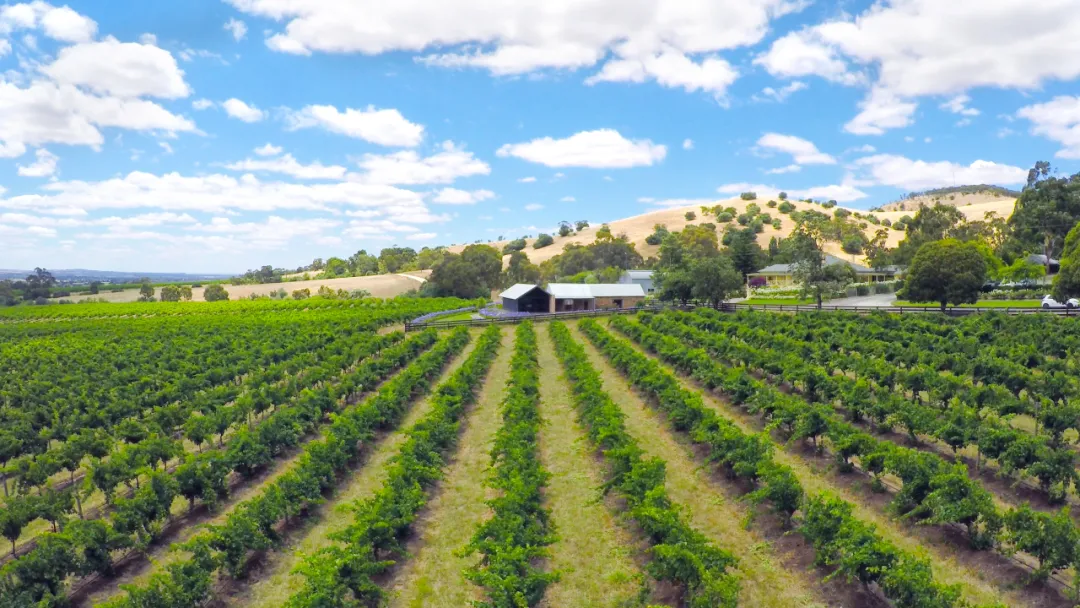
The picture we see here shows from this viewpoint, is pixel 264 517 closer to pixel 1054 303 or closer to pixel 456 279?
pixel 1054 303

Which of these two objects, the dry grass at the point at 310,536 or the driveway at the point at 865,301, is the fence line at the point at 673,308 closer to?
the driveway at the point at 865,301

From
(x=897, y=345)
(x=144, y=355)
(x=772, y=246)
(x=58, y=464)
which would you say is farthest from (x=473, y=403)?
(x=772, y=246)

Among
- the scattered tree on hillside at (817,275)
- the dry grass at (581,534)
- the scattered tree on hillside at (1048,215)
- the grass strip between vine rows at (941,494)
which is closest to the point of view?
the grass strip between vine rows at (941,494)

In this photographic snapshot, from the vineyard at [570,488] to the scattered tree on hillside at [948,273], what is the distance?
15.7 m

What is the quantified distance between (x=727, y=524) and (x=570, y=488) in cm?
505

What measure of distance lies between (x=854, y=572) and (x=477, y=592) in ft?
26.9

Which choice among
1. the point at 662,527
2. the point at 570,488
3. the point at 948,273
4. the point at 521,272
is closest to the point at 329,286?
the point at 521,272

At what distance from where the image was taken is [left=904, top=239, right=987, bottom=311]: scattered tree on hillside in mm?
50406

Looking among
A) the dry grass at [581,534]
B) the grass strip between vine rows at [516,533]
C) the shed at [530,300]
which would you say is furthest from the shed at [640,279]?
the grass strip between vine rows at [516,533]

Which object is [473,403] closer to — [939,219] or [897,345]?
[897,345]

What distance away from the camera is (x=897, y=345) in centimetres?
3353

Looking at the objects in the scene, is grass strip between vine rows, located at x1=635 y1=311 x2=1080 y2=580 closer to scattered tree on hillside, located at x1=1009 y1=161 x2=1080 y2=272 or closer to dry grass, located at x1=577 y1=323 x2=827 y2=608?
dry grass, located at x1=577 y1=323 x2=827 y2=608

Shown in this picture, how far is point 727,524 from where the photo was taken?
16984 millimetres

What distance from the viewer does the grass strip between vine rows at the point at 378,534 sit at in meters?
12.5
